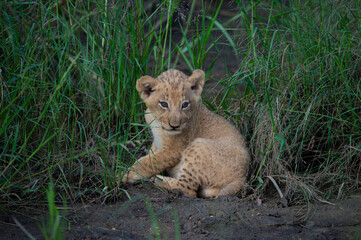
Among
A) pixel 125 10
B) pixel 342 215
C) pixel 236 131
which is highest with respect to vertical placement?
pixel 125 10

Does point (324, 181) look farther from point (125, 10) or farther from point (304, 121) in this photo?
point (125, 10)

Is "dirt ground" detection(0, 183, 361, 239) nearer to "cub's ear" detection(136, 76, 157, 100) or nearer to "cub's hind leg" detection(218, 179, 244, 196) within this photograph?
"cub's hind leg" detection(218, 179, 244, 196)

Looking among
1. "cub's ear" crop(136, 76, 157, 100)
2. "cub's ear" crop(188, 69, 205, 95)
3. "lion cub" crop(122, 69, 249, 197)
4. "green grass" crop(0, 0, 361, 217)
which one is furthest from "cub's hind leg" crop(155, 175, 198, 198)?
"cub's ear" crop(188, 69, 205, 95)

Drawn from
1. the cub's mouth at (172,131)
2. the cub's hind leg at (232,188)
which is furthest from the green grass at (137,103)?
the cub's mouth at (172,131)

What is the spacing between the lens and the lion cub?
15.0 feet

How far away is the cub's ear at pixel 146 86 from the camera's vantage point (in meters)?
4.71

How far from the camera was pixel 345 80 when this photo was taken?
4.55m

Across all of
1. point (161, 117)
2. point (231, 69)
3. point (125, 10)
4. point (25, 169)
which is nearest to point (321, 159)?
point (161, 117)

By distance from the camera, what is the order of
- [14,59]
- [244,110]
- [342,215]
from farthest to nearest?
[244,110] < [14,59] < [342,215]

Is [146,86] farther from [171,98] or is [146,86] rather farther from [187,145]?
[187,145]

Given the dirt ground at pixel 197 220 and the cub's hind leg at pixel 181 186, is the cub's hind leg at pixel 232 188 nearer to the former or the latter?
the dirt ground at pixel 197 220

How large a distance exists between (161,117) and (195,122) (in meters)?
0.46

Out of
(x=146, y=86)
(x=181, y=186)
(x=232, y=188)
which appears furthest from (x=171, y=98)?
(x=232, y=188)

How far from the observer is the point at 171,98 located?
4.67m
